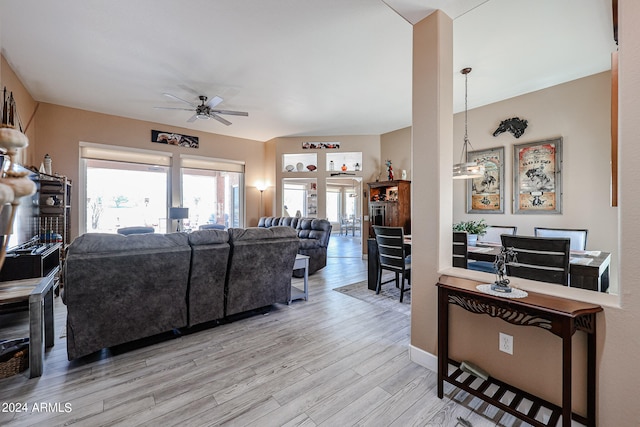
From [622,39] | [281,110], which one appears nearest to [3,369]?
[622,39]

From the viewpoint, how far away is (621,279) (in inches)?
52.4

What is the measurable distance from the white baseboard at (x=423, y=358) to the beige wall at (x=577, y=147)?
3371 millimetres

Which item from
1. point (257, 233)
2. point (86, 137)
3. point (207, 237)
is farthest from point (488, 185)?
point (86, 137)

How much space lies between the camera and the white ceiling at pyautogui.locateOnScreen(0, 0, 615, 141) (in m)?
2.54

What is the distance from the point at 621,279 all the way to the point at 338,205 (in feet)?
38.0

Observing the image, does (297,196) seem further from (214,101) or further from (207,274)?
(207,274)

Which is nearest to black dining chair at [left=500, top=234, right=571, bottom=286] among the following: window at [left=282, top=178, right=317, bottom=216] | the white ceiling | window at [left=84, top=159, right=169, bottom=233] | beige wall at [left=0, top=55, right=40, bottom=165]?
the white ceiling

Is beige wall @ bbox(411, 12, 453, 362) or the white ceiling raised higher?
the white ceiling

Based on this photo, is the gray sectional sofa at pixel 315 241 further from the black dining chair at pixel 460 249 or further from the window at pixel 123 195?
the window at pixel 123 195

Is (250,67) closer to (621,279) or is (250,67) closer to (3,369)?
(3,369)

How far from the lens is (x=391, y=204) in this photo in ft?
19.4

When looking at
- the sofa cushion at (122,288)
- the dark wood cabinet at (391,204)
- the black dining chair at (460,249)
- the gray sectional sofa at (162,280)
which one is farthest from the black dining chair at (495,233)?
the sofa cushion at (122,288)

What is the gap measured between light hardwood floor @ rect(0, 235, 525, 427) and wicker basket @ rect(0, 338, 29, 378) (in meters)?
0.06

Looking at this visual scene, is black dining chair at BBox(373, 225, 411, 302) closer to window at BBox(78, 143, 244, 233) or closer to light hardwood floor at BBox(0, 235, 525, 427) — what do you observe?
light hardwood floor at BBox(0, 235, 525, 427)
